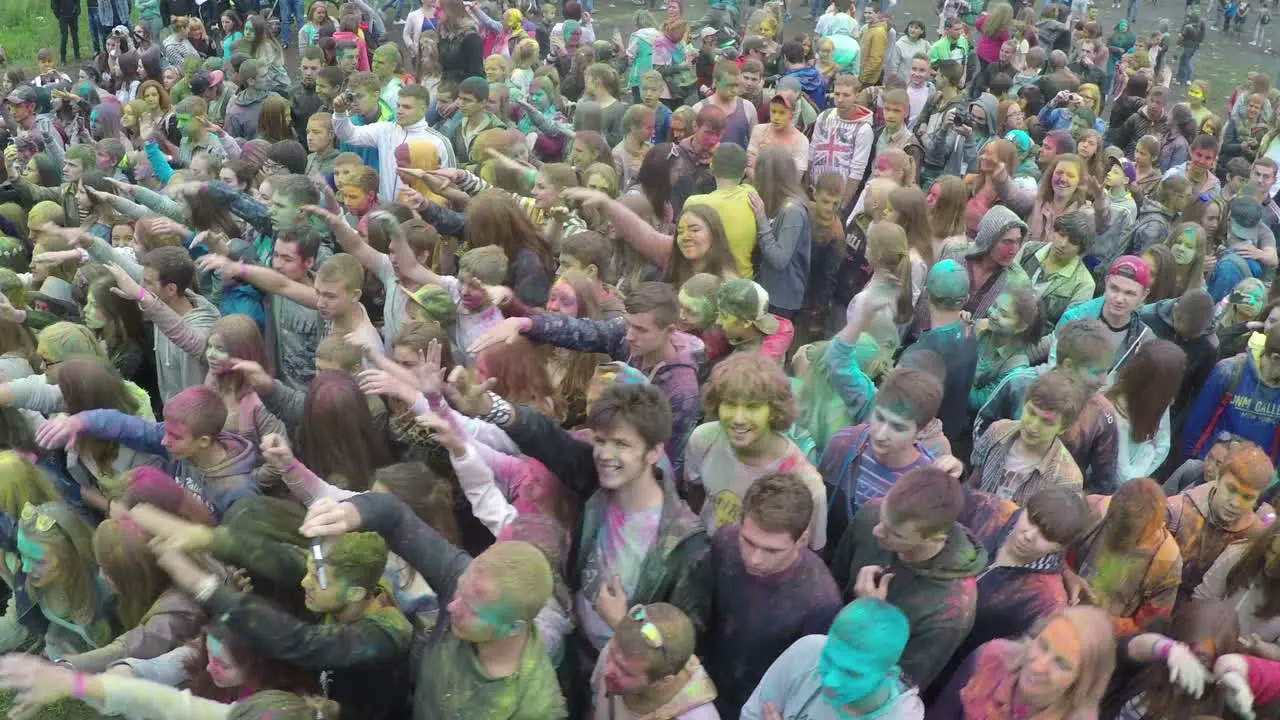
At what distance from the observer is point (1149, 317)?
5.64 metres

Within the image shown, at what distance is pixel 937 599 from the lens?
3227mm

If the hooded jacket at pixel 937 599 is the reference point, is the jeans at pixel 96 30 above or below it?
below

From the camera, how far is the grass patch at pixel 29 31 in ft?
54.6

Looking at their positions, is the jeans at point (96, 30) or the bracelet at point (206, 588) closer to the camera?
the bracelet at point (206, 588)

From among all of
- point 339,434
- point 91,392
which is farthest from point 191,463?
point 339,434

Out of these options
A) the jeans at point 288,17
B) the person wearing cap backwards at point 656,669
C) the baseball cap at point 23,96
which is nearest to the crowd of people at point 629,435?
the person wearing cap backwards at point 656,669

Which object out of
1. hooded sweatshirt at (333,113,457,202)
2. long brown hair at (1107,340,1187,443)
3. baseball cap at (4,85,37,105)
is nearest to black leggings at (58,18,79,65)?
baseball cap at (4,85,37,105)

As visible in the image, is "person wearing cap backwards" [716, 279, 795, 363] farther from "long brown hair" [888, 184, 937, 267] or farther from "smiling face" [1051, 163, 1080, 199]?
"smiling face" [1051, 163, 1080, 199]

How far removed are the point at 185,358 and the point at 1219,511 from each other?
4.74 meters

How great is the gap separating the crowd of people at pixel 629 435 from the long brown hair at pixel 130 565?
2cm

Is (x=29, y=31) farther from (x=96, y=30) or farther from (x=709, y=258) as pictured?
(x=709, y=258)

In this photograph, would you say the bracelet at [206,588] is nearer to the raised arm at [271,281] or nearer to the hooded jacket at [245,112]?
the raised arm at [271,281]

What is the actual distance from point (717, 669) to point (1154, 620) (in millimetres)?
1532

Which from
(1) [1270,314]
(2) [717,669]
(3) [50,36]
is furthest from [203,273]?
(3) [50,36]
